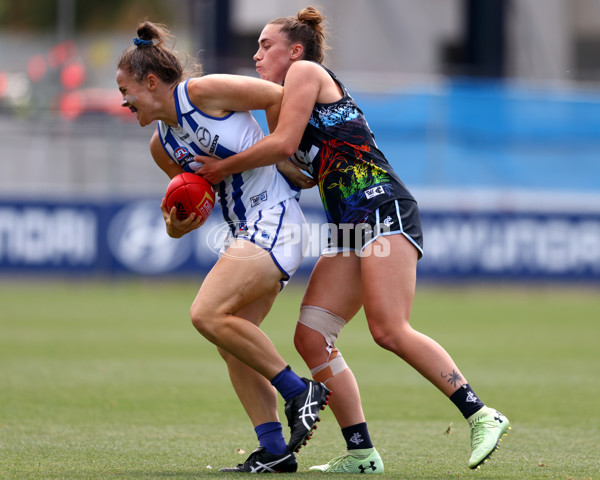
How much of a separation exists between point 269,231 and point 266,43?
1005mm

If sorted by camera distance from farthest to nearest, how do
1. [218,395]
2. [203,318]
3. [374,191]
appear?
[218,395] < [374,191] < [203,318]

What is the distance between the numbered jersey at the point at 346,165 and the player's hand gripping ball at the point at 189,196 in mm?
561

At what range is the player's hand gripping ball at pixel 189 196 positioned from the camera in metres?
5.02

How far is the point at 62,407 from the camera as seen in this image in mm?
7207

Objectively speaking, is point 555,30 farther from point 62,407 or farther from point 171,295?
point 62,407

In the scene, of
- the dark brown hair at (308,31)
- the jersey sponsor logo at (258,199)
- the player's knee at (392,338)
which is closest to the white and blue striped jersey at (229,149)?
the jersey sponsor logo at (258,199)

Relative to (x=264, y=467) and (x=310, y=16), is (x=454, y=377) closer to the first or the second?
(x=264, y=467)

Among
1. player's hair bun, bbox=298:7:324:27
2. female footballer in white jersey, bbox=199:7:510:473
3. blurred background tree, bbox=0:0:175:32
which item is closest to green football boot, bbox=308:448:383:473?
female footballer in white jersey, bbox=199:7:510:473

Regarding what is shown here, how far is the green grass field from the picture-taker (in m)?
5.37

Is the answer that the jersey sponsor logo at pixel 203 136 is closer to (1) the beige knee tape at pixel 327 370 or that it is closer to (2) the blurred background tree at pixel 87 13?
(1) the beige knee tape at pixel 327 370

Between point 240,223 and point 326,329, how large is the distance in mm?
709

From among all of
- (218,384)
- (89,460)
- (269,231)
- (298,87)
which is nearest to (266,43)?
(298,87)

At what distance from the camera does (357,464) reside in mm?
5168

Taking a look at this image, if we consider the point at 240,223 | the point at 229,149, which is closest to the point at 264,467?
the point at 240,223
